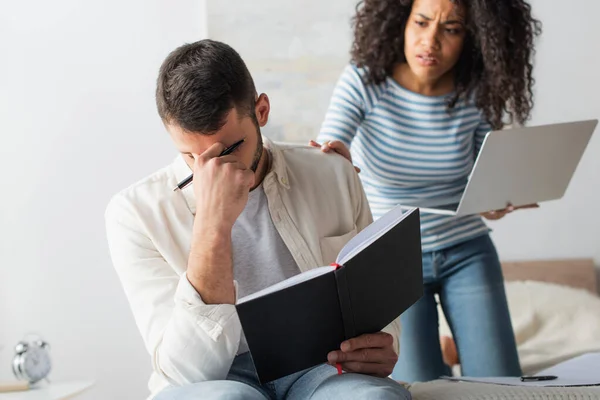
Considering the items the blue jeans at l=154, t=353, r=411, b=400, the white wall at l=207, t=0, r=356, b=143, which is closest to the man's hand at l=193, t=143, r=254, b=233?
the blue jeans at l=154, t=353, r=411, b=400

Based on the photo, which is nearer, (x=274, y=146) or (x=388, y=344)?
(x=388, y=344)

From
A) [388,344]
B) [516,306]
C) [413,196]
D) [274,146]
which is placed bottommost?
[516,306]

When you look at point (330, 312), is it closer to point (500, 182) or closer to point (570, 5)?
point (500, 182)

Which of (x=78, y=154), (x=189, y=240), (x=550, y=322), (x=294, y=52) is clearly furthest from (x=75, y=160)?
(x=550, y=322)

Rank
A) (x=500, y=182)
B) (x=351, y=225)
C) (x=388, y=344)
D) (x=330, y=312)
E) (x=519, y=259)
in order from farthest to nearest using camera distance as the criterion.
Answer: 1. (x=519, y=259)
2. (x=500, y=182)
3. (x=351, y=225)
4. (x=388, y=344)
5. (x=330, y=312)

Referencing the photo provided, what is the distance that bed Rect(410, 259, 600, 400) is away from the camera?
2629mm

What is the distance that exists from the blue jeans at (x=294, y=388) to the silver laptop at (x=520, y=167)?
71cm

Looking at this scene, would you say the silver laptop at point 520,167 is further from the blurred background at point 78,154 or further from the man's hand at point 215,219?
the blurred background at point 78,154

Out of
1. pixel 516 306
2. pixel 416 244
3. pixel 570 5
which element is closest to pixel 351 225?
pixel 416 244

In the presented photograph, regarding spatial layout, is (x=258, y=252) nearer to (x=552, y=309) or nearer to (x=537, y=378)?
(x=537, y=378)

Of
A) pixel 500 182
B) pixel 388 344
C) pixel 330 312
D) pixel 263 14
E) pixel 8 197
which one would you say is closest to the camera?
pixel 330 312

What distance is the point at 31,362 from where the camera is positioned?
8.00 ft

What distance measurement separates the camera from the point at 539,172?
2143 mm

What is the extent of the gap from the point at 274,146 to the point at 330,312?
475mm
